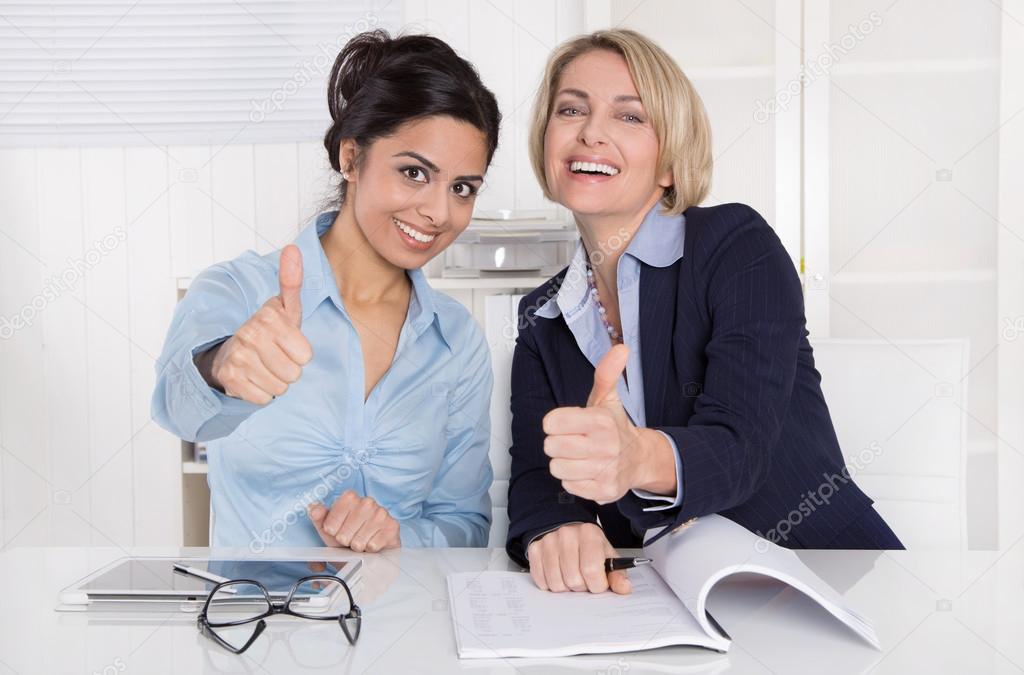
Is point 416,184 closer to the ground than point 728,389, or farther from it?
farther from it

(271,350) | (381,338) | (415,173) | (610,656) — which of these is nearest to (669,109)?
(415,173)

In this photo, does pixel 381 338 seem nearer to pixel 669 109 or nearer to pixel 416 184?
pixel 416 184

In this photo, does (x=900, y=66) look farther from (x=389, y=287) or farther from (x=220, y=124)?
(x=220, y=124)

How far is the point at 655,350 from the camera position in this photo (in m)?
1.40

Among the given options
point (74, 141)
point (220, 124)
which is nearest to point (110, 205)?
point (74, 141)

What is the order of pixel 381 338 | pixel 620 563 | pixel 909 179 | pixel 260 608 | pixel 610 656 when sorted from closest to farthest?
pixel 610 656, pixel 260 608, pixel 620 563, pixel 381 338, pixel 909 179

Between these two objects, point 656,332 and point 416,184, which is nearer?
point 656,332

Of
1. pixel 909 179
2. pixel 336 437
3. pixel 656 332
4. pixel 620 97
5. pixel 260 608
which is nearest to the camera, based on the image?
pixel 260 608

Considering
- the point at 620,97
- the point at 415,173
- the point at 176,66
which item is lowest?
the point at 415,173

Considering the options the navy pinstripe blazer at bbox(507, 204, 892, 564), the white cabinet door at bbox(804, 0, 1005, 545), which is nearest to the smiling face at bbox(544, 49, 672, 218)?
the navy pinstripe blazer at bbox(507, 204, 892, 564)

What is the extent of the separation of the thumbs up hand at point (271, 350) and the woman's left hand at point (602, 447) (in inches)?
11.8

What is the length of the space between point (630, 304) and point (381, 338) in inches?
21.3

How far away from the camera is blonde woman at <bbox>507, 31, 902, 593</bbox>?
1111mm

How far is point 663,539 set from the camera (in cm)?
116
